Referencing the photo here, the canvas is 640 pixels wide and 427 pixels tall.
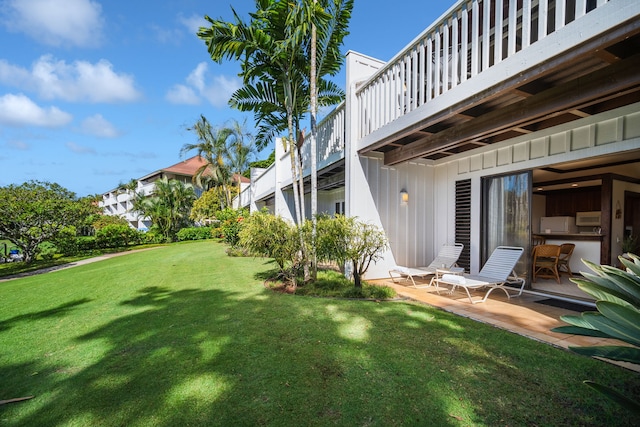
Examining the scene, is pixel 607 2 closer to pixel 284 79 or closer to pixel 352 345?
pixel 352 345

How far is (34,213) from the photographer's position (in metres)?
12.2

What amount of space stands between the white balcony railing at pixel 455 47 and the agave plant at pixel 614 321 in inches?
103

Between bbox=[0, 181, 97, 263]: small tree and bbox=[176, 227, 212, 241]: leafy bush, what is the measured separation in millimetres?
9630

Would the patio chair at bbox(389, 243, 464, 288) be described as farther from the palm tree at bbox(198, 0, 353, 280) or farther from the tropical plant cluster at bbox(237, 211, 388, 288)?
the palm tree at bbox(198, 0, 353, 280)

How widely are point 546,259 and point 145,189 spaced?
36130mm

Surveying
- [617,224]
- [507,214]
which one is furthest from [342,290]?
Answer: [617,224]

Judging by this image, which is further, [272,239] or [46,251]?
[46,251]

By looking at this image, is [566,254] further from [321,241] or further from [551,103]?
[321,241]

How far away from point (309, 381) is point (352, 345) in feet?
2.86

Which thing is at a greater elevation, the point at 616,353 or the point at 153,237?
the point at 616,353

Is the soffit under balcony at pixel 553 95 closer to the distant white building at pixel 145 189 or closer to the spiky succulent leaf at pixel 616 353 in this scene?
the spiky succulent leaf at pixel 616 353

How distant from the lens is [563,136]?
530cm

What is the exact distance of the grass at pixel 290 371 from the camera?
2.22 meters

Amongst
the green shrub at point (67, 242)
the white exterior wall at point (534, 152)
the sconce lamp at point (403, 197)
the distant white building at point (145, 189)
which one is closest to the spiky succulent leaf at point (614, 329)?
the white exterior wall at point (534, 152)
